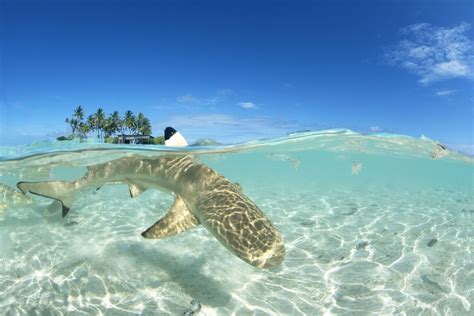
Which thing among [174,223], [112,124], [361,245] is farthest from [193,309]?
[112,124]

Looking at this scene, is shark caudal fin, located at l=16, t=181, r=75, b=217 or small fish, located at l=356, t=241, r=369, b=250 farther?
small fish, located at l=356, t=241, r=369, b=250

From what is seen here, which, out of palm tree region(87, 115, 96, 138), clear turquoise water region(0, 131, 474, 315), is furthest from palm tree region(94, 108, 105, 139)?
clear turquoise water region(0, 131, 474, 315)

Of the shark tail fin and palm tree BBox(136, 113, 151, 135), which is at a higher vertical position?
palm tree BBox(136, 113, 151, 135)

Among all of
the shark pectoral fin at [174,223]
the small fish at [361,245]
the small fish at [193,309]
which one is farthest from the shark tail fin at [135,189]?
the small fish at [361,245]

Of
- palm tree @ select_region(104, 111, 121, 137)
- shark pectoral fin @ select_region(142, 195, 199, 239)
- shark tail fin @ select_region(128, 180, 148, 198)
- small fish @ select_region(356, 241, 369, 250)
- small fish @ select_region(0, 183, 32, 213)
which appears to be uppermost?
palm tree @ select_region(104, 111, 121, 137)

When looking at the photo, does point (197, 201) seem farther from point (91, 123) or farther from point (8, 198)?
point (91, 123)

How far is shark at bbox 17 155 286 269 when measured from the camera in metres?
3.96

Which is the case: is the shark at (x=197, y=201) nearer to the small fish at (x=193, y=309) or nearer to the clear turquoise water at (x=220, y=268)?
the clear turquoise water at (x=220, y=268)

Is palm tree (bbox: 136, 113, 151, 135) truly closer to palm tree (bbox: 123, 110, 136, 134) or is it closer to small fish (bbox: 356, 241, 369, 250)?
palm tree (bbox: 123, 110, 136, 134)

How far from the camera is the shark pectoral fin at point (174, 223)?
15.5 ft

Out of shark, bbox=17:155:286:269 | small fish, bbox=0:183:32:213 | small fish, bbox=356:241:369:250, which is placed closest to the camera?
shark, bbox=17:155:286:269

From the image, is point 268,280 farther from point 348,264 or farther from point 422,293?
point 422,293

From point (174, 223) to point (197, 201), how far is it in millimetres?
519

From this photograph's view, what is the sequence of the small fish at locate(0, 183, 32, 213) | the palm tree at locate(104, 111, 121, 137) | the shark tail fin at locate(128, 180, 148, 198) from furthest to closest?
1. the palm tree at locate(104, 111, 121, 137)
2. the small fish at locate(0, 183, 32, 213)
3. the shark tail fin at locate(128, 180, 148, 198)
